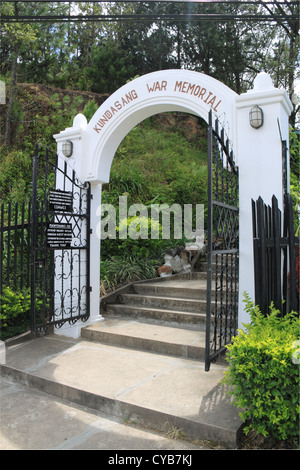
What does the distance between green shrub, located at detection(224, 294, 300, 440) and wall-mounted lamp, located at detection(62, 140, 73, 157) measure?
3866 millimetres

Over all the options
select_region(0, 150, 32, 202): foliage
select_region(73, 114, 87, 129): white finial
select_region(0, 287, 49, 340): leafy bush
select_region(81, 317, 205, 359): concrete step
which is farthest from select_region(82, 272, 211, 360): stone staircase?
select_region(0, 150, 32, 202): foliage

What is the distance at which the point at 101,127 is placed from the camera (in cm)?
513

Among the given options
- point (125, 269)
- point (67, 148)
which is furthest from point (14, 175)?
point (67, 148)

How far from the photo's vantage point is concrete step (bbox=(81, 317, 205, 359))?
13.6 ft

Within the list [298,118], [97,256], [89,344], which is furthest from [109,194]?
[298,118]

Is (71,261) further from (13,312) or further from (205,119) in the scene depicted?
(205,119)

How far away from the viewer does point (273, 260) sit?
3.02 meters

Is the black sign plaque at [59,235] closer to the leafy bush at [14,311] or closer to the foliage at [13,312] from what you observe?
the leafy bush at [14,311]

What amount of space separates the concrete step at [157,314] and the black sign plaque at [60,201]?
1861mm

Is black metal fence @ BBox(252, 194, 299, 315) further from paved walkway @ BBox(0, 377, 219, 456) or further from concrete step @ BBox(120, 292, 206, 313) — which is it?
concrete step @ BBox(120, 292, 206, 313)

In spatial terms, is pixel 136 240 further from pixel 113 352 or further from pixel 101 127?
pixel 113 352

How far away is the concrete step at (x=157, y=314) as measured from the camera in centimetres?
497
